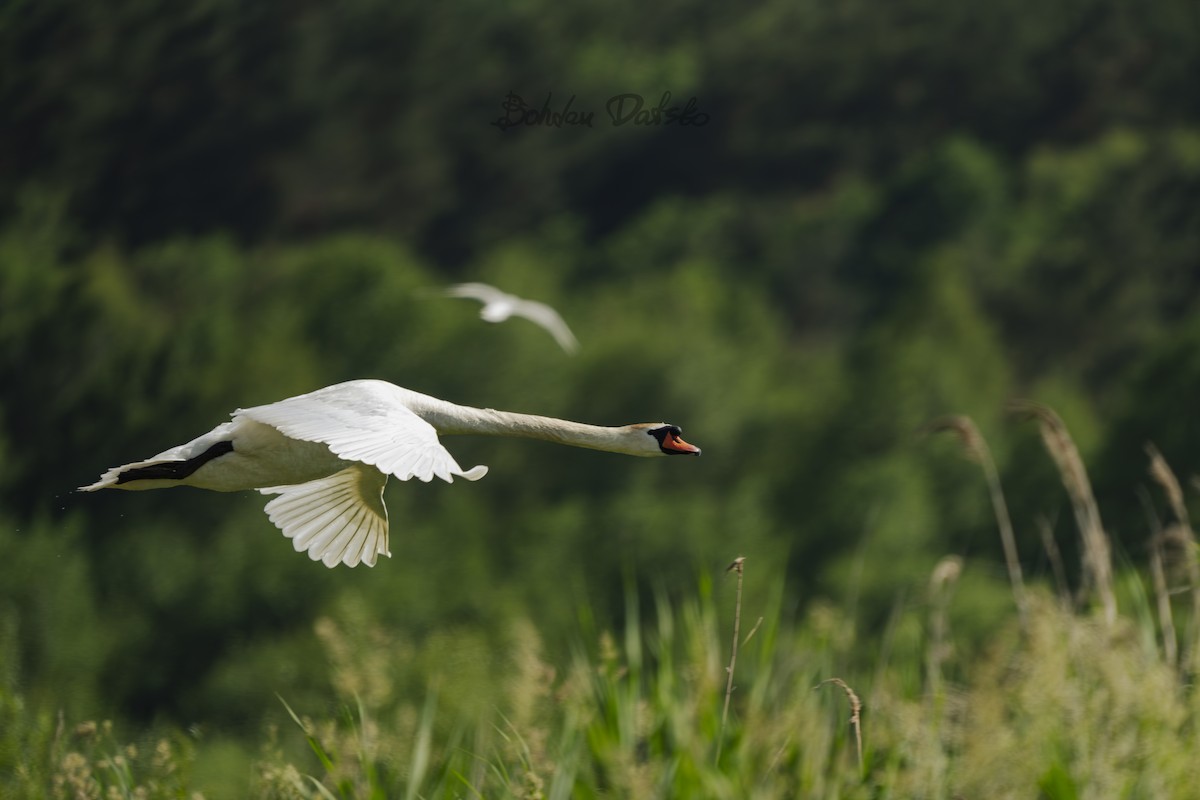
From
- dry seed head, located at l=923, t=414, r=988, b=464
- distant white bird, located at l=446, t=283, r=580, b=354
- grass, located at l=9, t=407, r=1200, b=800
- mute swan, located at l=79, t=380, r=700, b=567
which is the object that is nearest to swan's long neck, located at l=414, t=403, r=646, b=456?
mute swan, located at l=79, t=380, r=700, b=567

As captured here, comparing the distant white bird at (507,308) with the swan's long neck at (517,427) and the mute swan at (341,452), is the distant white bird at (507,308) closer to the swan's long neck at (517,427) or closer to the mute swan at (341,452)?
the mute swan at (341,452)

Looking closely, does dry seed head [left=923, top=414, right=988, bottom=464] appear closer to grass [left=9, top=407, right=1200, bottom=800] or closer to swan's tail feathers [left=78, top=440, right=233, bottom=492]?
grass [left=9, top=407, right=1200, bottom=800]

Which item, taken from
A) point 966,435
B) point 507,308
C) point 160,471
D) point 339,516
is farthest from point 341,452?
point 507,308

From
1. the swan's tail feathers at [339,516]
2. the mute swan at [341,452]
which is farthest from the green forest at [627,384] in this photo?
the mute swan at [341,452]

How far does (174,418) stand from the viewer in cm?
3256

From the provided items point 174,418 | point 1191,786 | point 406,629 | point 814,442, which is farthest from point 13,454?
point 1191,786

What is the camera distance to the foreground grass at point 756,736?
587 cm

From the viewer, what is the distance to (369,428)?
6.20 m

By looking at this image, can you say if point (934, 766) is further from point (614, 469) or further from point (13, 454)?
point (614, 469)

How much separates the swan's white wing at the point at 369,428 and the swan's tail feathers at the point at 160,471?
0.21 metres

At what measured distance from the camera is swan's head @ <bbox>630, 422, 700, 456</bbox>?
7516 mm

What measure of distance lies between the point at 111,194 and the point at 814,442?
16.7 meters

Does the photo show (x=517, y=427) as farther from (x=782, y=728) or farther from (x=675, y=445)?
(x=782, y=728)

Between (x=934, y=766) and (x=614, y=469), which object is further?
(x=614, y=469)
